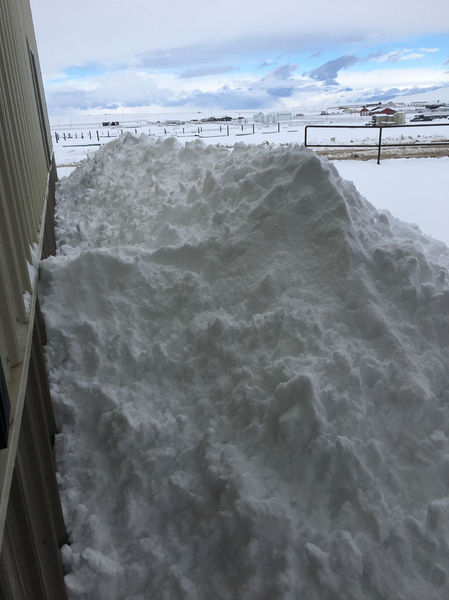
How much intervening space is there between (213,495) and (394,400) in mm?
941

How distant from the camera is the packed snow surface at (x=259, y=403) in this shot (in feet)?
6.18

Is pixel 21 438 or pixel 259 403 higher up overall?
pixel 21 438

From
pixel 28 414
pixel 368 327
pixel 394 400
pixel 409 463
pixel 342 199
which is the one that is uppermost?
pixel 342 199

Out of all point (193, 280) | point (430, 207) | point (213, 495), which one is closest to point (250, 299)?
point (193, 280)

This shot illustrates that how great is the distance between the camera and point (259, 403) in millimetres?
2301

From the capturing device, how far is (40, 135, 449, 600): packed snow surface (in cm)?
188

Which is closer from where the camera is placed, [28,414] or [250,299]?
[28,414]

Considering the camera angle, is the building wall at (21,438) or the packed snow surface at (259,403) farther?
the packed snow surface at (259,403)

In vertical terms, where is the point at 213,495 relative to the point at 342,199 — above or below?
below

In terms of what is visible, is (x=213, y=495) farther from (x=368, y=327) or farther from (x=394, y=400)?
(x=368, y=327)

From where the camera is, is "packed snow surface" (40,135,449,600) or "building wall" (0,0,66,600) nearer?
"building wall" (0,0,66,600)

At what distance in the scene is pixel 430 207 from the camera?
293 inches

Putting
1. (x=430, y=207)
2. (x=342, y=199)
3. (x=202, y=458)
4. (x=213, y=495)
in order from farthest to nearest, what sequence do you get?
(x=430, y=207)
(x=342, y=199)
(x=202, y=458)
(x=213, y=495)

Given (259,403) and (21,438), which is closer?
(21,438)
